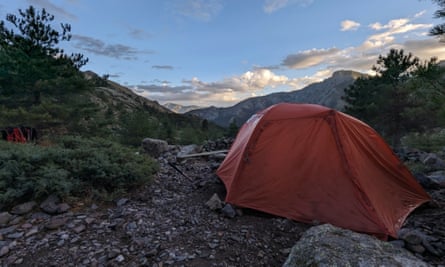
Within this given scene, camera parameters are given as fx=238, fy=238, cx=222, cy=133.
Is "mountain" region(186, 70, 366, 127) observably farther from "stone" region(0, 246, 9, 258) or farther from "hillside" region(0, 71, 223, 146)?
"stone" region(0, 246, 9, 258)

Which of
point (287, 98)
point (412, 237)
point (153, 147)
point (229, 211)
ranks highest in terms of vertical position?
point (287, 98)

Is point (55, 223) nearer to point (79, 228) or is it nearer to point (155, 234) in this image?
point (79, 228)

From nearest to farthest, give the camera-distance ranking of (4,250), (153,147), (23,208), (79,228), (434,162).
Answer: (4,250)
(79,228)
(23,208)
(434,162)
(153,147)

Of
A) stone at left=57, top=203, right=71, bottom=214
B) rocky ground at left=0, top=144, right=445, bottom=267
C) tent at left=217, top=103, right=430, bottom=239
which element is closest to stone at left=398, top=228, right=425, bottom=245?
rocky ground at left=0, top=144, right=445, bottom=267

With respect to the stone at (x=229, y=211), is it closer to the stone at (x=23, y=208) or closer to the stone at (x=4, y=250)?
the stone at (x=4, y=250)

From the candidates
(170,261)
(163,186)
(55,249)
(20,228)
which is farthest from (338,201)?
(20,228)

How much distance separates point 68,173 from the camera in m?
4.36

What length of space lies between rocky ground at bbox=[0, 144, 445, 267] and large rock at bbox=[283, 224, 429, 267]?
2.27ft

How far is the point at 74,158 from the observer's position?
15.6 ft

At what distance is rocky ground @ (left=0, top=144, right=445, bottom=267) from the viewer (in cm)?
274

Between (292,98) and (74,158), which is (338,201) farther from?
(292,98)

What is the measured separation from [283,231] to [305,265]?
1.40 meters

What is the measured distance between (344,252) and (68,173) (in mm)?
4509

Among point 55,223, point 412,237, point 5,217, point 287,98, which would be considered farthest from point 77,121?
point 287,98
